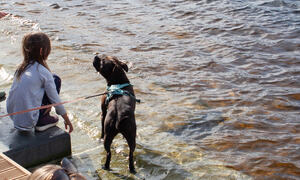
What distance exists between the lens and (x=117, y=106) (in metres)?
4.66

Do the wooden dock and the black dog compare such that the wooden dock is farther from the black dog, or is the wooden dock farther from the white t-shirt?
the black dog

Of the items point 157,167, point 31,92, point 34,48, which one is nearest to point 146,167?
point 157,167

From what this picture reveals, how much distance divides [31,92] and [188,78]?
4343 mm

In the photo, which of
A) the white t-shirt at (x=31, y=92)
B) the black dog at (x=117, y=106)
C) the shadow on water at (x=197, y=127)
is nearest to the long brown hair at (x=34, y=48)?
the white t-shirt at (x=31, y=92)

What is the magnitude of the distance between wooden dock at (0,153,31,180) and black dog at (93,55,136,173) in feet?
3.46

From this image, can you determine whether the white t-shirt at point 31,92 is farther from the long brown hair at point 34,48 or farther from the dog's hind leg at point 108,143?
the dog's hind leg at point 108,143

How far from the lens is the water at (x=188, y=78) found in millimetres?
5172

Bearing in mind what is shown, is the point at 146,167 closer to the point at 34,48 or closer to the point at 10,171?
the point at 10,171

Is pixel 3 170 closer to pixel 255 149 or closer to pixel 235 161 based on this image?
pixel 235 161

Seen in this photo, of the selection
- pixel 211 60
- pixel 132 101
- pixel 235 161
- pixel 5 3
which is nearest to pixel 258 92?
pixel 211 60

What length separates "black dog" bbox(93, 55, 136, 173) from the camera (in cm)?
451

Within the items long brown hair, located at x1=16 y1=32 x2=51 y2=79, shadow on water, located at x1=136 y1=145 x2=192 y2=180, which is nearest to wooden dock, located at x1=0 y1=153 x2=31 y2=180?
long brown hair, located at x1=16 y1=32 x2=51 y2=79

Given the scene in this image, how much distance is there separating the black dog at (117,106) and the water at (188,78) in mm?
446

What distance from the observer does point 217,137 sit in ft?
19.1
